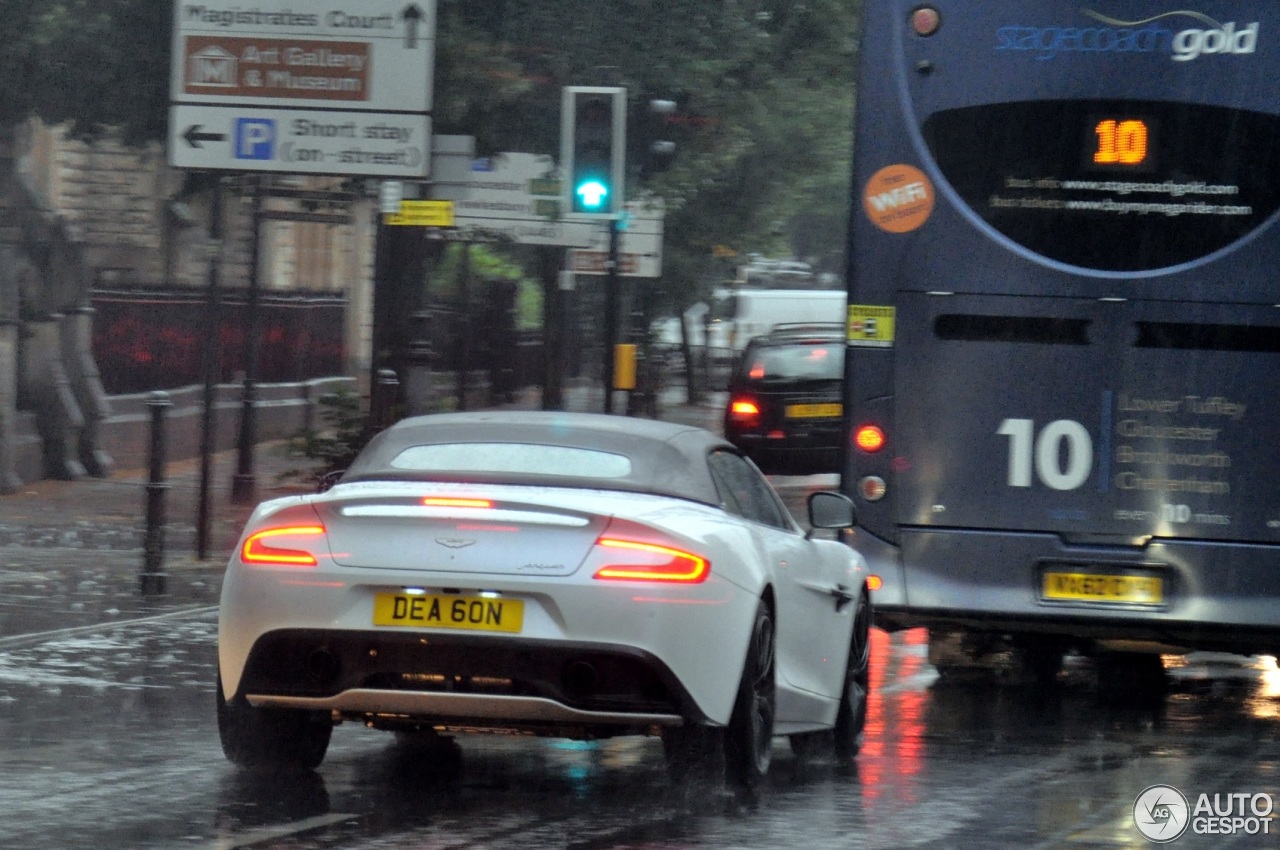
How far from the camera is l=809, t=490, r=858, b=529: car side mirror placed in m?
9.09

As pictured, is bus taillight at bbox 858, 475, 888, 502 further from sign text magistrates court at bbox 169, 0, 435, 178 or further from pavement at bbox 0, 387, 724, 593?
sign text magistrates court at bbox 169, 0, 435, 178

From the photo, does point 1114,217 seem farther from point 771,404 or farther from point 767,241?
point 767,241

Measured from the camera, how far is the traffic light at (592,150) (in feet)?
62.8

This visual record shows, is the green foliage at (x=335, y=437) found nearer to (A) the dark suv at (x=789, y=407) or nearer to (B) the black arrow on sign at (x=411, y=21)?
(B) the black arrow on sign at (x=411, y=21)

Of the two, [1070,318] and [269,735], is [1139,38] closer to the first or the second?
[1070,318]

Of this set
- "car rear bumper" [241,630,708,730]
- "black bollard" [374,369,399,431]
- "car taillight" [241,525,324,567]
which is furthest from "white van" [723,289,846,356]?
"car rear bumper" [241,630,708,730]

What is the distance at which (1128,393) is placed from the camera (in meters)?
10.6

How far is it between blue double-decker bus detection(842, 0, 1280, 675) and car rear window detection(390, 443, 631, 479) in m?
2.98

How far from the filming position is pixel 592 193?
19188mm

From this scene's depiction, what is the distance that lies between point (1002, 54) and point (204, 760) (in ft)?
15.6

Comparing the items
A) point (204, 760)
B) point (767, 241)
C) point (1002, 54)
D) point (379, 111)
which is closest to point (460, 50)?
point (379, 111)

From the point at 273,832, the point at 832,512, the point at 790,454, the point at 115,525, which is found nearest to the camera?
the point at 273,832

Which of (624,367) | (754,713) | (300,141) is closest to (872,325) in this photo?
(754,713)

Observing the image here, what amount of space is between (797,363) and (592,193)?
8.50 meters
